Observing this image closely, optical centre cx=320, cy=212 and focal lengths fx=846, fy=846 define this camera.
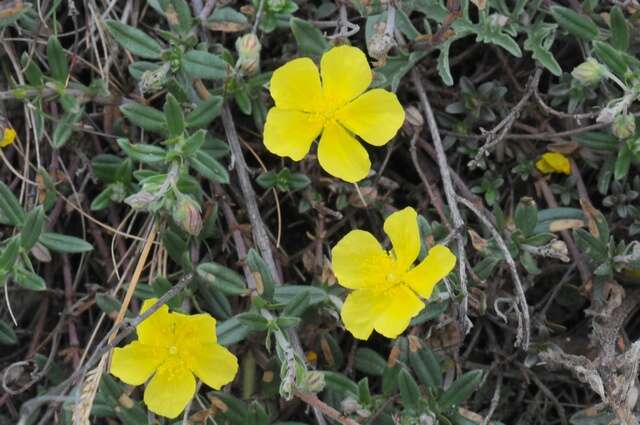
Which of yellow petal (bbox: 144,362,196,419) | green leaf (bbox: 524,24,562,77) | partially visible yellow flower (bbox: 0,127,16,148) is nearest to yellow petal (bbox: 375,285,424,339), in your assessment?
yellow petal (bbox: 144,362,196,419)

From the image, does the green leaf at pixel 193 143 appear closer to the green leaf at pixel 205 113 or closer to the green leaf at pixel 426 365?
the green leaf at pixel 205 113

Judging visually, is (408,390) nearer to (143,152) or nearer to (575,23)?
(143,152)

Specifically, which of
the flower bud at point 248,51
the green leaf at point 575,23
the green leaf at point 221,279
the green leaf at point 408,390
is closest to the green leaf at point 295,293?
the green leaf at point 221,279

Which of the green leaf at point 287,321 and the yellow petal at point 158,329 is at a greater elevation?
the green leaf at point 287,321

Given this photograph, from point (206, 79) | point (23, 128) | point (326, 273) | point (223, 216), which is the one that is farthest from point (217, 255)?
point (23, 128)

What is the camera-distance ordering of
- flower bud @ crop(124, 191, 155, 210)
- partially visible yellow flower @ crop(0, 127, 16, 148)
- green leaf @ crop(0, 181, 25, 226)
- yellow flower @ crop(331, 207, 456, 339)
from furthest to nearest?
partially visible yellow flower @ crop(0, 127, 16, 148), green leaf @ crop(0, 181, 25, 226), yellow flower @ crop(331, 207, 456, 339), flower bud @ crop(124, 191, 155, 210)

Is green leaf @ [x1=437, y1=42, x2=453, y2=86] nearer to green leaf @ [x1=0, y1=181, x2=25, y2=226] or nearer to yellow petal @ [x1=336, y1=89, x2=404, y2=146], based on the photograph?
yellow petal @ [x1=336, y1=89, x2=404, y2=146]

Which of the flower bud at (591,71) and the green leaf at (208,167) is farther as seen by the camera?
the green leaf at (208,167)
